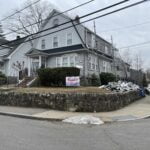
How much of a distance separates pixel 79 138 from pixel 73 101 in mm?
6694

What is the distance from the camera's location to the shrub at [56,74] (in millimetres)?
20953

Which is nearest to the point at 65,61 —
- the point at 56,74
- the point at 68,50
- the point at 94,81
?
the point at 68,50

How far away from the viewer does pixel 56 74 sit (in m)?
21.2

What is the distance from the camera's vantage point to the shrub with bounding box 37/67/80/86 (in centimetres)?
2095

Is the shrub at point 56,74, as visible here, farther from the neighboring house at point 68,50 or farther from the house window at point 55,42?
the house window at point 55,42

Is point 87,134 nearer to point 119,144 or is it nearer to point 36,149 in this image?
point 119,144

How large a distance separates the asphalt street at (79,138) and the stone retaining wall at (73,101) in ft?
13.8

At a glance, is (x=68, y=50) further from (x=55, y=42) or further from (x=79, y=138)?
(x=79, y=138)

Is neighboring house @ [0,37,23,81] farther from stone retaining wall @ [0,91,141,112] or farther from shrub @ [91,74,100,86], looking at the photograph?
stone retaining wall @ [0,91,141,112]

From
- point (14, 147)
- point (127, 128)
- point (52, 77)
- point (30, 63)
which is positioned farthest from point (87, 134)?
point (30, 63)

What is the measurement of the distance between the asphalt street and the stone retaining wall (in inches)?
165

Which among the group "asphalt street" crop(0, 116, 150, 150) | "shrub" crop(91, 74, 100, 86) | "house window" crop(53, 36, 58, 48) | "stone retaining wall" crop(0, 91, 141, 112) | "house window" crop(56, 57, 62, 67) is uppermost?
"house window" crop(53, 36, 58, 48)

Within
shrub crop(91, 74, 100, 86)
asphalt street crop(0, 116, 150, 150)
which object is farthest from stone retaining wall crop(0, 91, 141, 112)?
shrub crop(91, 74, 100, 86)

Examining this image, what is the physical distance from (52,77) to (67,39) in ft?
24.7
